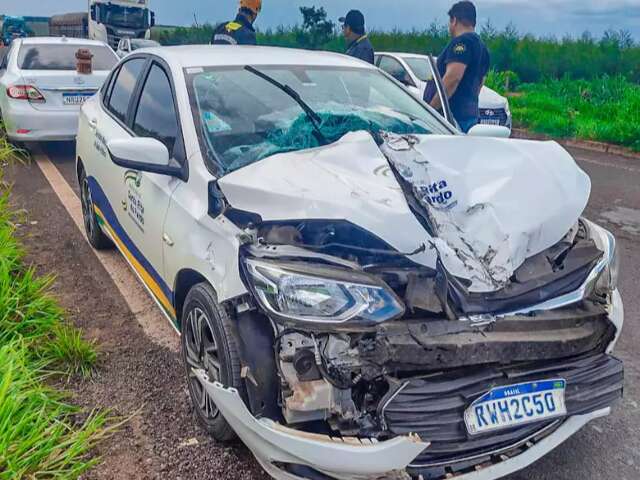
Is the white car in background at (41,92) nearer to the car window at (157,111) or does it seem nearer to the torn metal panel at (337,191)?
the car window at (157,111)

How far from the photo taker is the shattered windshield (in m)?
3.07

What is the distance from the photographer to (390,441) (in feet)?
6.44

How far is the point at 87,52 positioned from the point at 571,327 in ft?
24.6

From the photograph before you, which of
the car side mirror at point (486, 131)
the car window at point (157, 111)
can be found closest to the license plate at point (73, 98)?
the car window at point (157, 111)

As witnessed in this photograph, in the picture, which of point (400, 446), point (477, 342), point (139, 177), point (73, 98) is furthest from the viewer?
point (73, 98)

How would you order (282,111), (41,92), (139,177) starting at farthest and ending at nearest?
(41,92) < (139,177) < (282,111)

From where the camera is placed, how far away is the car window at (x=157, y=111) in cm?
328

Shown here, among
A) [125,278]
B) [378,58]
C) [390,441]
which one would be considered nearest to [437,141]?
[390,441]

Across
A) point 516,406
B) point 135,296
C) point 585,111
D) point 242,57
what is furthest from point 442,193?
point 585,111

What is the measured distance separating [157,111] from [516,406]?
2.48 m

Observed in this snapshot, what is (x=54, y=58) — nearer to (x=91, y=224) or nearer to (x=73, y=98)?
(x=73, y=98)

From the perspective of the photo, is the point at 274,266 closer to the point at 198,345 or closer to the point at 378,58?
the point at 198,345

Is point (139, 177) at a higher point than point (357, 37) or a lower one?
lower

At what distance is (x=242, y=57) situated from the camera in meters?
3.63
